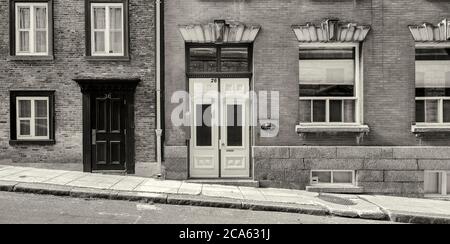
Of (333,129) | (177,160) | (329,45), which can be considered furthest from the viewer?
(329,45)

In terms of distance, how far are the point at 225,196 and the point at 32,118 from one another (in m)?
6.93

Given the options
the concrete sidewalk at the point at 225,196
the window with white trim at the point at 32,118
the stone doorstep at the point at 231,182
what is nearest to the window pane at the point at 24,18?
the window with white trim at the point at 32,118

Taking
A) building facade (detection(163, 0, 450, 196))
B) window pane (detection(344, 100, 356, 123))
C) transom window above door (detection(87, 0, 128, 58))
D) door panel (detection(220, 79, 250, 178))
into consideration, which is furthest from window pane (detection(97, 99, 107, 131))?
window pane (detection(344, 100, 356, 123))

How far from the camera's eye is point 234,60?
12.0 meters

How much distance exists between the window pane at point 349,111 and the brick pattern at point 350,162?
89cm

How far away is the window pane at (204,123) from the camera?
11.9m

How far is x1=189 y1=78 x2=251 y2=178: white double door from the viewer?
11859 millimetres

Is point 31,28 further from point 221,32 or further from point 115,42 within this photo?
point 221,32

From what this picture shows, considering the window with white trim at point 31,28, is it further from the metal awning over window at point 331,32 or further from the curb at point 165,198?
the metal awning over window at point 331,32

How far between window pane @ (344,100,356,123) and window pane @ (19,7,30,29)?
10048mm

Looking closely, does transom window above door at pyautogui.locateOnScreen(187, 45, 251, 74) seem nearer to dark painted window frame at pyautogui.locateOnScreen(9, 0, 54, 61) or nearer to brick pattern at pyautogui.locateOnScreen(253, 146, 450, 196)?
brick pattern at pyautogui.locateOnScreen(253, 146, 450, 196)

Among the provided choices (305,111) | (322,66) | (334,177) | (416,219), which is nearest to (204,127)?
(305,111)

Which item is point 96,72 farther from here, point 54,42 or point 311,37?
point 311,37

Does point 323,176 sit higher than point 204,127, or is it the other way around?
point 204,127
